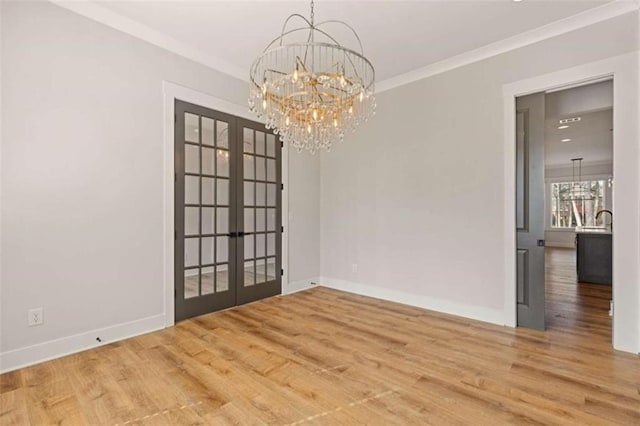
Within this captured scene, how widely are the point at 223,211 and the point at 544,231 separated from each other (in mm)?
3564

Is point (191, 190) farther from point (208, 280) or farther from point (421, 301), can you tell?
point (421, 301)

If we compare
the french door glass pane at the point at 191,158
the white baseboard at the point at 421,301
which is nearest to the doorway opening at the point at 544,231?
the white baseboard at the point at 421,301

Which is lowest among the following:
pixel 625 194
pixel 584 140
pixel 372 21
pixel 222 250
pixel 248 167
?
pixel 222 250

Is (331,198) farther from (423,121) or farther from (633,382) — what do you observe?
(633,382)

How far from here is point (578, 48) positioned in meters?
3.05

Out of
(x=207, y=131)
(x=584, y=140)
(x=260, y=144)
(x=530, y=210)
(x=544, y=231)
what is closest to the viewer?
(x=544, y=231)

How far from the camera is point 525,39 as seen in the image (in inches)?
130

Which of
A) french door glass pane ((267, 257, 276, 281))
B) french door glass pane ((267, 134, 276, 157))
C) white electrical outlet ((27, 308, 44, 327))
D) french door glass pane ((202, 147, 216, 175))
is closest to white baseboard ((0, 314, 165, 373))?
white electrical outlet ((27, 308, 44, 327))

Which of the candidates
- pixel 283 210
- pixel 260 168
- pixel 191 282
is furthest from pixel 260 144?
pixel 191 282

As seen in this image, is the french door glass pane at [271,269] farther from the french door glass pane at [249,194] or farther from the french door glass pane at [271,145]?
the french door glass pane at [271,145]

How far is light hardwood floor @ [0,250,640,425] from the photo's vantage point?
1.96 m

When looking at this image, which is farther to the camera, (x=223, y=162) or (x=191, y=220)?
(x=223, y=162)

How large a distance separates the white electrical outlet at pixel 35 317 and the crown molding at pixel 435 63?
258 cm

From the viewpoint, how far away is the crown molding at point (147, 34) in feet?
9.30
